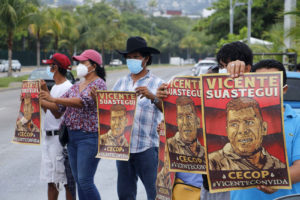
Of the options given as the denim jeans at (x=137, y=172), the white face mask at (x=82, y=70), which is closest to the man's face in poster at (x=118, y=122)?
the denim jeans at (x=137, y=172)

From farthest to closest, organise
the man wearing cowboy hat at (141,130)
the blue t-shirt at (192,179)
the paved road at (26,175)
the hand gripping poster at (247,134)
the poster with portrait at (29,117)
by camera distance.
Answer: the paved road at (26,175) → the poster with portrait at (29,117) → the man wearing cowboy hat at (141,130) → the blue t-shirt at (192,179) → the hand gripping poster at (247,134)

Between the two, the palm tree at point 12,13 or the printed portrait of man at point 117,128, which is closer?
the printed portrait of man at point 117,128

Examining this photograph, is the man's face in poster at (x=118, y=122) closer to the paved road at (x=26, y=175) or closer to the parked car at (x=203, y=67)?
the paved road at (x=26, y=175)

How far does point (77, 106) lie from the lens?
Answer: 464 cm

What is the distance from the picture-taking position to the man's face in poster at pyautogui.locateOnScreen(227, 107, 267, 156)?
104 inches

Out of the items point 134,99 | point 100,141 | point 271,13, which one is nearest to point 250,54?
point 134,99

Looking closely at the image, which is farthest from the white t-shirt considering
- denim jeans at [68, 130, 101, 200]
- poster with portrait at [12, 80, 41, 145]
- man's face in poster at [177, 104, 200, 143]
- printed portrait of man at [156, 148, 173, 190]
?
man's face in poster at [177, 104, 200, 143]

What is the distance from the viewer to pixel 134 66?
4422 mm

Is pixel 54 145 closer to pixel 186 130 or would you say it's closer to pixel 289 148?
pixel 186 130

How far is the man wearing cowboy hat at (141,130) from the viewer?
14.4ft

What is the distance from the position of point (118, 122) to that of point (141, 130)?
Result: 218 millimetres

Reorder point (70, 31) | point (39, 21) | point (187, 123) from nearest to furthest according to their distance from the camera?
point (187, 123) → point (39, 21) → point (70, 31)

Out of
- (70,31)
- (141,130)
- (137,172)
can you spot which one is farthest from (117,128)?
(70,31)

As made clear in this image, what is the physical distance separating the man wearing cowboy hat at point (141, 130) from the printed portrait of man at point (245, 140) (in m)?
1.62
